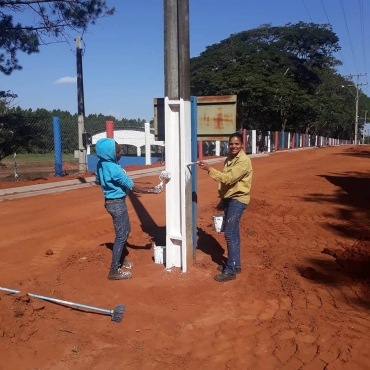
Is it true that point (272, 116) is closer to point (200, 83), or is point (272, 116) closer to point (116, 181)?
point (200, 83)

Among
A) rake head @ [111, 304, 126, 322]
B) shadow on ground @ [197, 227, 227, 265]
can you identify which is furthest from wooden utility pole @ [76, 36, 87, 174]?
rake head @ [111, 304, 126, 322]

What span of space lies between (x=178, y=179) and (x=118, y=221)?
924 mm

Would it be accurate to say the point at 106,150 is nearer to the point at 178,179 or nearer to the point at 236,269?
the point at 178,179

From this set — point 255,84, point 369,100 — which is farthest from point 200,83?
point 369,100

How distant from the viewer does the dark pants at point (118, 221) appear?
5035mm

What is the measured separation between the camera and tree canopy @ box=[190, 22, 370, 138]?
112 feet

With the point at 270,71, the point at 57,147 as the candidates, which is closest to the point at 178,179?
the point at 57,147

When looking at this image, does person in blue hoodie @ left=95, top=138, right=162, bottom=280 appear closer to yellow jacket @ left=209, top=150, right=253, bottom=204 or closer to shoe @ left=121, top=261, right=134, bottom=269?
shoe @ left=121, top=261, right=134, bottom=269

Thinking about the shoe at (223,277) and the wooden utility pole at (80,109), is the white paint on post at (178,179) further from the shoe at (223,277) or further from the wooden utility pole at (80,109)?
the wooden utility pole at (80,109)

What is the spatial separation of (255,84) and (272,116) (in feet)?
32.1

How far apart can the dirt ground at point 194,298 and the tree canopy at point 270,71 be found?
86.3ft

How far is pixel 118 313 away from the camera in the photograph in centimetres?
423

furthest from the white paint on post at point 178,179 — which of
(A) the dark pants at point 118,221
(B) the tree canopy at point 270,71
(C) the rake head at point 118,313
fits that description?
(B) the tree canopy at point 270,71

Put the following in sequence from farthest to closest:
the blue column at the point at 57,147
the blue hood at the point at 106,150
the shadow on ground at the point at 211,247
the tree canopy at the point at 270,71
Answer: the tree canopy at the point at 270,71 → the blue column at the point at 57,147 → the shadow on ground at the point at 211,247 → the blue hood at the point at 106,150
